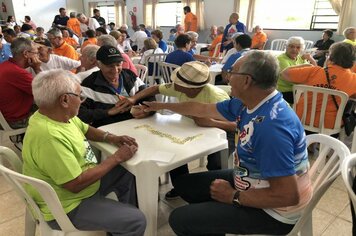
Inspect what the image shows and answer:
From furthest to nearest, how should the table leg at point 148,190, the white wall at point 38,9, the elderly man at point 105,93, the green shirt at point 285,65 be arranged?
1. the white wall at point 38,9
2. the green shirt at point 285,65
3. the elderly man at point 105,93
4. the table leg at point 148,190

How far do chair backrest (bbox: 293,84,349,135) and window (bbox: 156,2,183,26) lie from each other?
27.4 ft

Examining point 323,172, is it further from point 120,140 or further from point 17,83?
point 17,83

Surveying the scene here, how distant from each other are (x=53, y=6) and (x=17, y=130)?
1307cm

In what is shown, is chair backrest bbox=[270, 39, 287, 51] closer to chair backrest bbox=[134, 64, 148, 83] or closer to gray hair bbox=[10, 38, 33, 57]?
chair backrest bbox=[134, 64, 148, 83]

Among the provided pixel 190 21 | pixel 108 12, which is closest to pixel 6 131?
pixel 190 21

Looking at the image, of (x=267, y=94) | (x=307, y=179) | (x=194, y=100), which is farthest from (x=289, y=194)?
(x=194, y=100)

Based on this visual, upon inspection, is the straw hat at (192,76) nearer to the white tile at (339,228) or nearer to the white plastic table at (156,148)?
the white plastic table at (156,148)

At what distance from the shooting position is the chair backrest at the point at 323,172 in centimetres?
110

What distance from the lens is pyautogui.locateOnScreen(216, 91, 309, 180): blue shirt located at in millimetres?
1023

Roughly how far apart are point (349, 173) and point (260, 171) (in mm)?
293

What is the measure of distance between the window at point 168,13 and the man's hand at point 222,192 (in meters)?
9.61

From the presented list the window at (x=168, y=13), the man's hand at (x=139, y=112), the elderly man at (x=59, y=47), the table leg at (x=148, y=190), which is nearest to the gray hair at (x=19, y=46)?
the man's hand at (x=139, y=112)

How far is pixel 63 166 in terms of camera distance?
1.13 metres

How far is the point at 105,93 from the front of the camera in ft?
6.49
